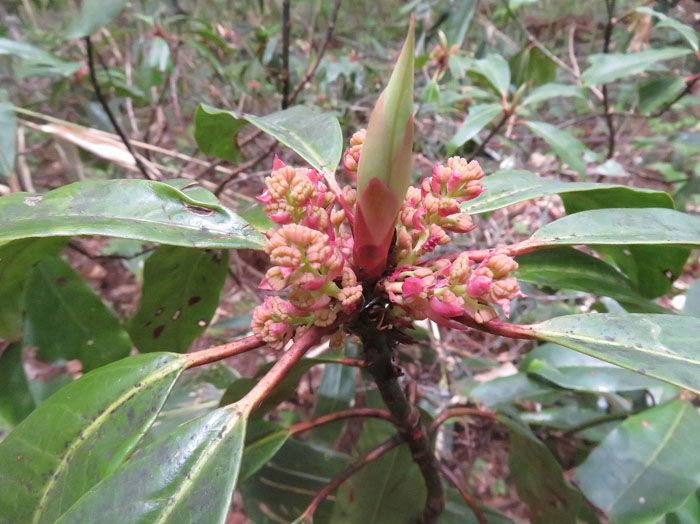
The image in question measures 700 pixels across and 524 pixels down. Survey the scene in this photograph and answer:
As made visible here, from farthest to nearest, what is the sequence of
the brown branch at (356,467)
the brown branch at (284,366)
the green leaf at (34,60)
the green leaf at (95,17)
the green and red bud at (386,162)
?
1. the green leaf at (34,60)
2. the green leaf at (95,17)
3. the brown branch at (356,467)
4. the brown branch at (284,366)
5. the green and red bud at (386,162)

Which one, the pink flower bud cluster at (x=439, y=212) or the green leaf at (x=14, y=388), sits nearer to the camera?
the pink flower bud cluster at (x=439, y=212)

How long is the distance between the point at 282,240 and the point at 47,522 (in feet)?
1.15

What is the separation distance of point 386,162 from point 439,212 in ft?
0.41

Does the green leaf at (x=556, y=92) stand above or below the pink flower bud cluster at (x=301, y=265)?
above

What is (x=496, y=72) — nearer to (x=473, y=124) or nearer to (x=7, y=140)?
(x=473, y=124)

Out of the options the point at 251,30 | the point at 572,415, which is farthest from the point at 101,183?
the point at 251,30

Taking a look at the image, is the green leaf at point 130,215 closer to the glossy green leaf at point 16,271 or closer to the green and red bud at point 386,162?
the glossy green leaf at point 16,271

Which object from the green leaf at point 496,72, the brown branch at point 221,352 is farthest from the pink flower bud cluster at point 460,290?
the green leaf at point 496,72

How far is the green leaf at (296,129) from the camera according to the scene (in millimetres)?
611

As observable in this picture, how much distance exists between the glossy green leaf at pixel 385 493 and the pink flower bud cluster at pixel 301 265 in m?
0.48

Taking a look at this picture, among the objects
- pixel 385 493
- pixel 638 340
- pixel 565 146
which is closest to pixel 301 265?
pixel 638 340

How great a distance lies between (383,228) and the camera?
397mm

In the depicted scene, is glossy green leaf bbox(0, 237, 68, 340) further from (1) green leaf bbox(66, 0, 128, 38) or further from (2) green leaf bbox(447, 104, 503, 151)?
(2) green leaf bbox(447, 104, 503, 151)

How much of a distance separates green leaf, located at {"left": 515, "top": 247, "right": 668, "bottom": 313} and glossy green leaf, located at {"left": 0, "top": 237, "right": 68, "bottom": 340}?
26.3 inches
